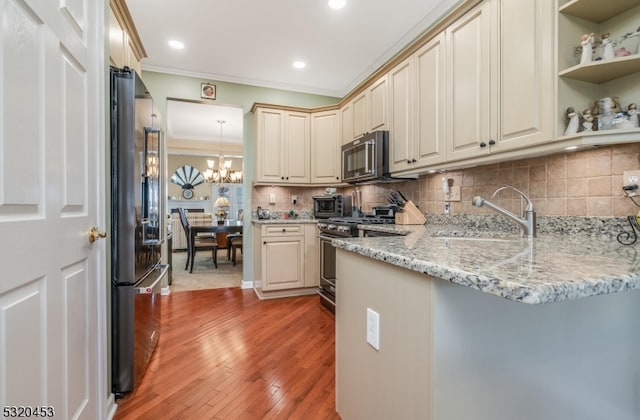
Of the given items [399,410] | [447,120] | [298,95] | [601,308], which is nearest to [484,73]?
[447,120]

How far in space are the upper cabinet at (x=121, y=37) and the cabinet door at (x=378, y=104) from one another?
2.10 meters

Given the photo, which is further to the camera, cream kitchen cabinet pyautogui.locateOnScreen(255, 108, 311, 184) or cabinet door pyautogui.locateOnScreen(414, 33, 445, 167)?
cream kitchen cabinet pyautogui.locateOnScreen(255, 108, 311, 184)

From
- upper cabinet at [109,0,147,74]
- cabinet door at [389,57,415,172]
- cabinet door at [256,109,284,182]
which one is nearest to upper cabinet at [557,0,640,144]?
cabinet door at [389,57,415,172]

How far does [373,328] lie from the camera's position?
1071 mm

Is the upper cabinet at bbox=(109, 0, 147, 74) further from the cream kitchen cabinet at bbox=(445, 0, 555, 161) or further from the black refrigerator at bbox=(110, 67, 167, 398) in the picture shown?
the cream kitchen cabinet at bbox=(445, 0, 555, 161)

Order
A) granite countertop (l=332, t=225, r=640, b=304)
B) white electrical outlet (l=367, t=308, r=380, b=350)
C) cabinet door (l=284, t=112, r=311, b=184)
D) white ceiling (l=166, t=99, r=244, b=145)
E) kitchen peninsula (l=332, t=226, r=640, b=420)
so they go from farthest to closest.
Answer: white ceiling (l=166, t=99, r=244, b=145) < cabinet door (l=284, t=112, r=311, b=184) < white electrical outlet (l=367, t=308, r=380, b=350) < kitchen peninsula (l=332, t=226, r=640, b=420) < granite countertop (l=332, t=225, r=640, b=304)

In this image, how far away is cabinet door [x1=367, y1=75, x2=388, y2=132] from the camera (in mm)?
2912

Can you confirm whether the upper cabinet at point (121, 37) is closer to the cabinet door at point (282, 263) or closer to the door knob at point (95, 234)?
the door knob at point (95, 234)

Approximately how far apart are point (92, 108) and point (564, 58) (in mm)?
2237

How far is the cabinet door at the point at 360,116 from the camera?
326 cm

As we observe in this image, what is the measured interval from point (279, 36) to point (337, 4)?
712mm

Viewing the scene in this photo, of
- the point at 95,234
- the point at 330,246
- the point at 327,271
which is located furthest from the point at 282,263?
the point at 95,234

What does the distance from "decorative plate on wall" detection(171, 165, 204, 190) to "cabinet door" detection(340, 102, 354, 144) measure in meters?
5.62

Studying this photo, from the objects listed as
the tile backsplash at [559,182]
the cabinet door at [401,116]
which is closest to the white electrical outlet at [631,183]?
the tile backsplash at [559,182]
